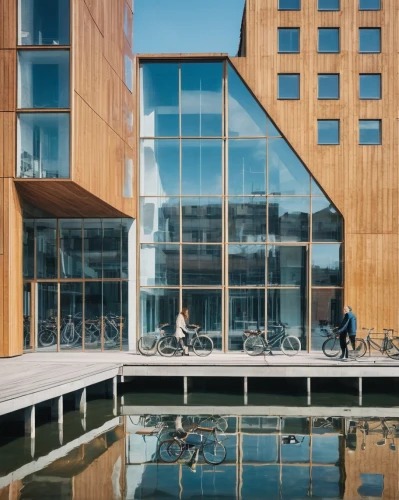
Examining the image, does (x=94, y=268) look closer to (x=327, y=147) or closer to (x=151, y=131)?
(x=151, y=131)

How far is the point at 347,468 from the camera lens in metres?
11.6

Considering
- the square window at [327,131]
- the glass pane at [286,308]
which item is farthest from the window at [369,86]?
the glass pane at [286,308]

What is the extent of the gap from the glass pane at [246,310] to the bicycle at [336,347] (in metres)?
2.47

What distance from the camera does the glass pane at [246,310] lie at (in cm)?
2248

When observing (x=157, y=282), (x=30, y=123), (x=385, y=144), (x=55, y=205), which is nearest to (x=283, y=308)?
(x=157, y=282)

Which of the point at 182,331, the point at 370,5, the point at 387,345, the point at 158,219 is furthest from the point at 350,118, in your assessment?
the point at 182,331

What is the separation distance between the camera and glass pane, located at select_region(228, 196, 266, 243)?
2262cm

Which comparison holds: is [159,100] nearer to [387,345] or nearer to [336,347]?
[336,347]

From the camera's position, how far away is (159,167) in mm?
22906

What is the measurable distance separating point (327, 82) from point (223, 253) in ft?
21.5

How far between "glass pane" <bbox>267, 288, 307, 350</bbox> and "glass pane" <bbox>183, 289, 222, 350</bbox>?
1.67 metres

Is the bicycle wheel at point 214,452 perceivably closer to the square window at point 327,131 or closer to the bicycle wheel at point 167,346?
the bicycle wheel at point 167,346

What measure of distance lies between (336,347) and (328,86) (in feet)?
27.8

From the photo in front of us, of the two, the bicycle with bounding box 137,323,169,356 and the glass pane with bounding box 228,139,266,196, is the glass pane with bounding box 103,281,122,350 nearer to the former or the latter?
the bicycle with bounding box 137,323,169,356
